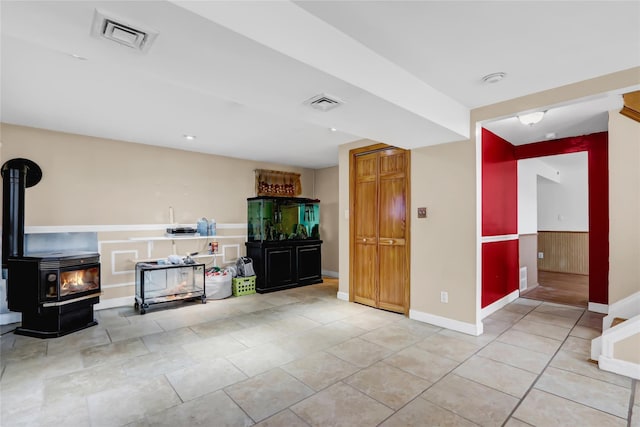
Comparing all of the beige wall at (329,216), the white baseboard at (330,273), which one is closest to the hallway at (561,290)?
the white baseboard at (330,273)

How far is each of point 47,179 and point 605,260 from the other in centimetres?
758

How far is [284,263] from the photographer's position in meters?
5.82

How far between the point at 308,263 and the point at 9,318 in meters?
4.34

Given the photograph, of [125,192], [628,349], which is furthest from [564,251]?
[125,192]

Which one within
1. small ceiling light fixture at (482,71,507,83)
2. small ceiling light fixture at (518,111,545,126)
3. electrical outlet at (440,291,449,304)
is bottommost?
electrical outlet at (440,291,449,304)

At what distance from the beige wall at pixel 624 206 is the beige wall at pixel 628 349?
137cm

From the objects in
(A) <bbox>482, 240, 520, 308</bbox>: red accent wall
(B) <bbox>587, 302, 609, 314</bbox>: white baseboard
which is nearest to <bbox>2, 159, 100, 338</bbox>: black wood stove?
(A) <bbox>482, 240, 520, 308</bbox>: red accent wall

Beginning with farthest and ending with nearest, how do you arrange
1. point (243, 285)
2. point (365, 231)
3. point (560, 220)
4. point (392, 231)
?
point (560, 220) → point (243, 285) → point (365, 231) → point (392, 231)

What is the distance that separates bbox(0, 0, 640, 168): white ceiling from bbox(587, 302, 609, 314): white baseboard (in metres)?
2.48

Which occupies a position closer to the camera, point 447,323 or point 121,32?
point 121,32

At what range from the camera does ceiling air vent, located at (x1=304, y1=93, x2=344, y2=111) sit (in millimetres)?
2341

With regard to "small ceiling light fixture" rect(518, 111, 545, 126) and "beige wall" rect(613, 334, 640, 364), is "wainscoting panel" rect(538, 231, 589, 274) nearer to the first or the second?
"small ceiling light fixture" rect(518, 111, 545, 126)

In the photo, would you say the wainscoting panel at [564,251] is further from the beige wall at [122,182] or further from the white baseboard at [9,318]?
the white baseboard at [9,318]

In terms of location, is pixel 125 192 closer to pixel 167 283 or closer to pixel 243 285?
pixel 167 283
